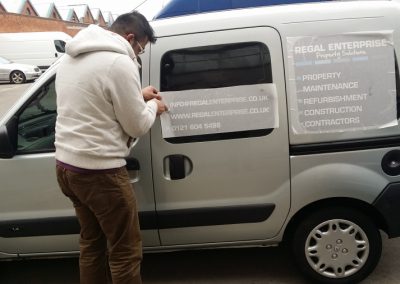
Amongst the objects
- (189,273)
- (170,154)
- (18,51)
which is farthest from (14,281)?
(18,51)

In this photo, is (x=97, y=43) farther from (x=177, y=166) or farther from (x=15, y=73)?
(x=15, y=73)

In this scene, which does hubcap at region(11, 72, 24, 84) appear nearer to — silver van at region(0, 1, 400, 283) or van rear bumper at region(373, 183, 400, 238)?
silver van at region(0, 1, 400, 283)

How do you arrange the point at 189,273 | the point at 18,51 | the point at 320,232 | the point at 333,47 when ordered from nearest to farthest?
the point at 333,47
the point at 320,232
the point at 189,273
the point at 18,51

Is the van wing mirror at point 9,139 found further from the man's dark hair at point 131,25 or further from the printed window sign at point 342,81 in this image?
the printed window sign at point 342,81

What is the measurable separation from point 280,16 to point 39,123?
1.63 metres

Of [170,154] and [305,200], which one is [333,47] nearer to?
[305,200]

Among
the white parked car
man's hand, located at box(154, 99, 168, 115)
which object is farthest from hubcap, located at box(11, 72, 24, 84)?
man's hand, located at box(154, 99, 168, 115)

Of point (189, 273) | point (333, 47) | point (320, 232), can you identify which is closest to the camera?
point (333, 47)

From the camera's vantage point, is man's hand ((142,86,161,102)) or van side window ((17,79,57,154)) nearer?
man's hand ((142,86,161,102))

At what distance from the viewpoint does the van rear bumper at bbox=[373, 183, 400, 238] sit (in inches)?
109

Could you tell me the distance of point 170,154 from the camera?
9.16 feet

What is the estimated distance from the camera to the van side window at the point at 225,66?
8.94ft

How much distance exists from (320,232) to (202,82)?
1.17 m

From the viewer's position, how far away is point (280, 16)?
8.99 feet
